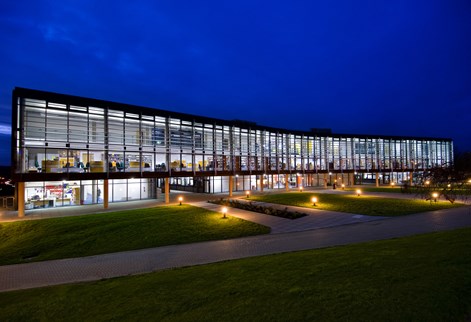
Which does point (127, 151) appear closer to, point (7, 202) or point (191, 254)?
point (7, 202)

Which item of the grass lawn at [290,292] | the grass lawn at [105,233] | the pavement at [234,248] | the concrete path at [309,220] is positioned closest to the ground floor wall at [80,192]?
the grass lawn at [105,233]

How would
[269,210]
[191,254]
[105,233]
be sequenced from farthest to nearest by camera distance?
[269,210] < [105,233] < [191,254]

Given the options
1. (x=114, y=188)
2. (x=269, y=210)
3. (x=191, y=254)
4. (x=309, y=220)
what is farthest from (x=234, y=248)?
(x=114, y=188)

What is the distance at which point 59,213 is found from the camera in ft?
78.1

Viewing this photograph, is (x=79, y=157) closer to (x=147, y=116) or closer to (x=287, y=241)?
(x=147, y=116)

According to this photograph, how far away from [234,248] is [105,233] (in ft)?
32.3

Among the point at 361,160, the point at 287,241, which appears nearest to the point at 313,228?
the point at 287,241

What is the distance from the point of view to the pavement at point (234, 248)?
1087 centimetres

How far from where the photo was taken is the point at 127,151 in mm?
27734

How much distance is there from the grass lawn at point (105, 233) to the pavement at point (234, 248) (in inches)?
43.8

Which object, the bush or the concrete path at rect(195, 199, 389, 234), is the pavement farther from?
the bush

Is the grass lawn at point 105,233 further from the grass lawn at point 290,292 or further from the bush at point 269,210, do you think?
the grass lawn at point 290,292

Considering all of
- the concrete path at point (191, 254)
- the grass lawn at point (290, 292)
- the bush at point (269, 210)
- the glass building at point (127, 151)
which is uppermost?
the glass building at point (127, 151)

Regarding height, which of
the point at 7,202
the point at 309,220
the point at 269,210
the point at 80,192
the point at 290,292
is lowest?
the point at 309,220
